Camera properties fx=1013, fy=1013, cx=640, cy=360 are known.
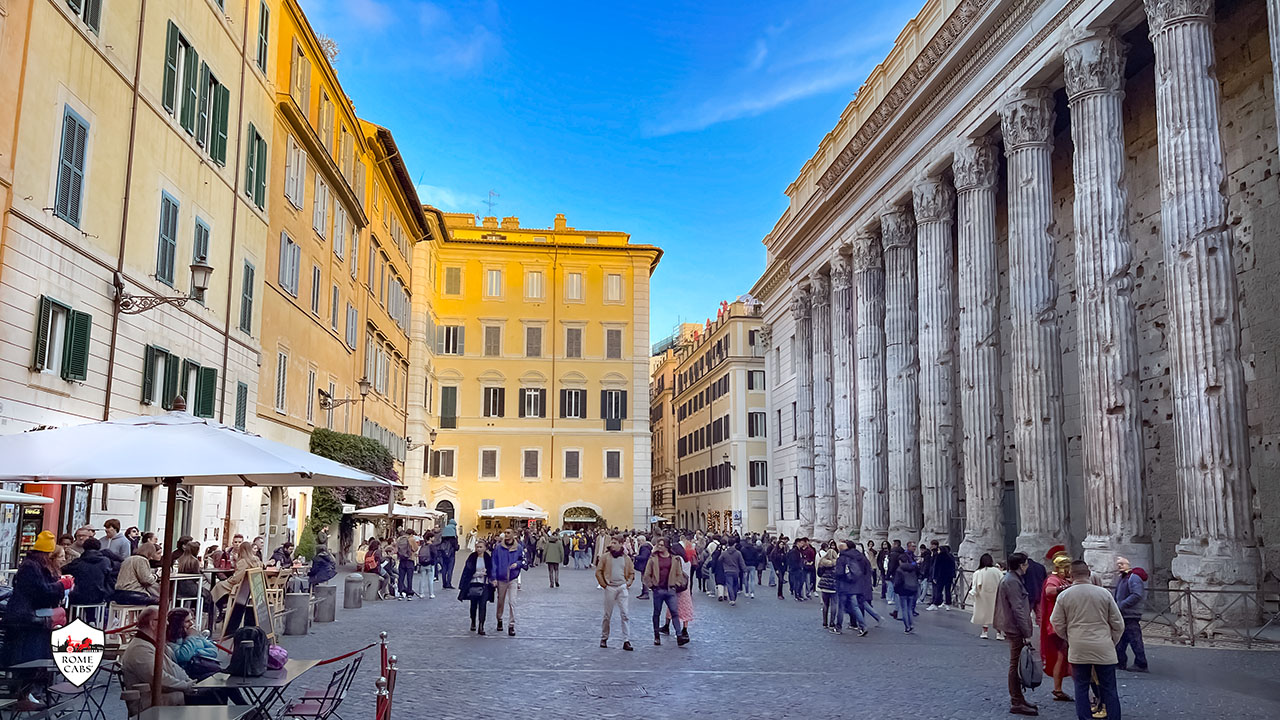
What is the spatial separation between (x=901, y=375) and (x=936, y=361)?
120 inches

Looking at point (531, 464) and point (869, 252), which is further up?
point (869, 252)

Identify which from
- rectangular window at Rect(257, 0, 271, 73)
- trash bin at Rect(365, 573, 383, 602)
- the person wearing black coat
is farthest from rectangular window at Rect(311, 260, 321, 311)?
the person wearing black coat

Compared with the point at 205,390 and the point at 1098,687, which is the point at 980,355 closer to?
the point at 1098,687

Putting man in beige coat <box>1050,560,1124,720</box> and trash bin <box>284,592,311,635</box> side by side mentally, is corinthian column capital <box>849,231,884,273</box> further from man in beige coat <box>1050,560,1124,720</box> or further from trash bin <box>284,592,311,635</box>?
man in beige coat <box>1050,560,1124,720</box>

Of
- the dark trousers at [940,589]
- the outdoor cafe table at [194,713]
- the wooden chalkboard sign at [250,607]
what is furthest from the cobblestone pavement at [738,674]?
the dark trousers at [940,589]

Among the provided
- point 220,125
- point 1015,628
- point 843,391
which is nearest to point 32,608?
point 1015,628

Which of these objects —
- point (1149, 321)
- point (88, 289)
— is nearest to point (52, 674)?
point (88, 289)

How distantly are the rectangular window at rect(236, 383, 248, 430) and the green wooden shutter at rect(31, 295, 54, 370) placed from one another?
25.2 ft

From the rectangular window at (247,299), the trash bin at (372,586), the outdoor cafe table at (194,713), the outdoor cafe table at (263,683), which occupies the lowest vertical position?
the trash bin at (372,586)

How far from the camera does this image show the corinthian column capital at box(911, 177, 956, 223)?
26.2 meters

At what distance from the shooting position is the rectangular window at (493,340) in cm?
5084

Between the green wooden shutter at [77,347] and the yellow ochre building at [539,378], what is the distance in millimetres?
33601

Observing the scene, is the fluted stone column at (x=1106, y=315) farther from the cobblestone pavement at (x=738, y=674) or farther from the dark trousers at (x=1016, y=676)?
the dark trousers at (x=1016, y=676)

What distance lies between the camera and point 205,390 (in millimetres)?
19422
